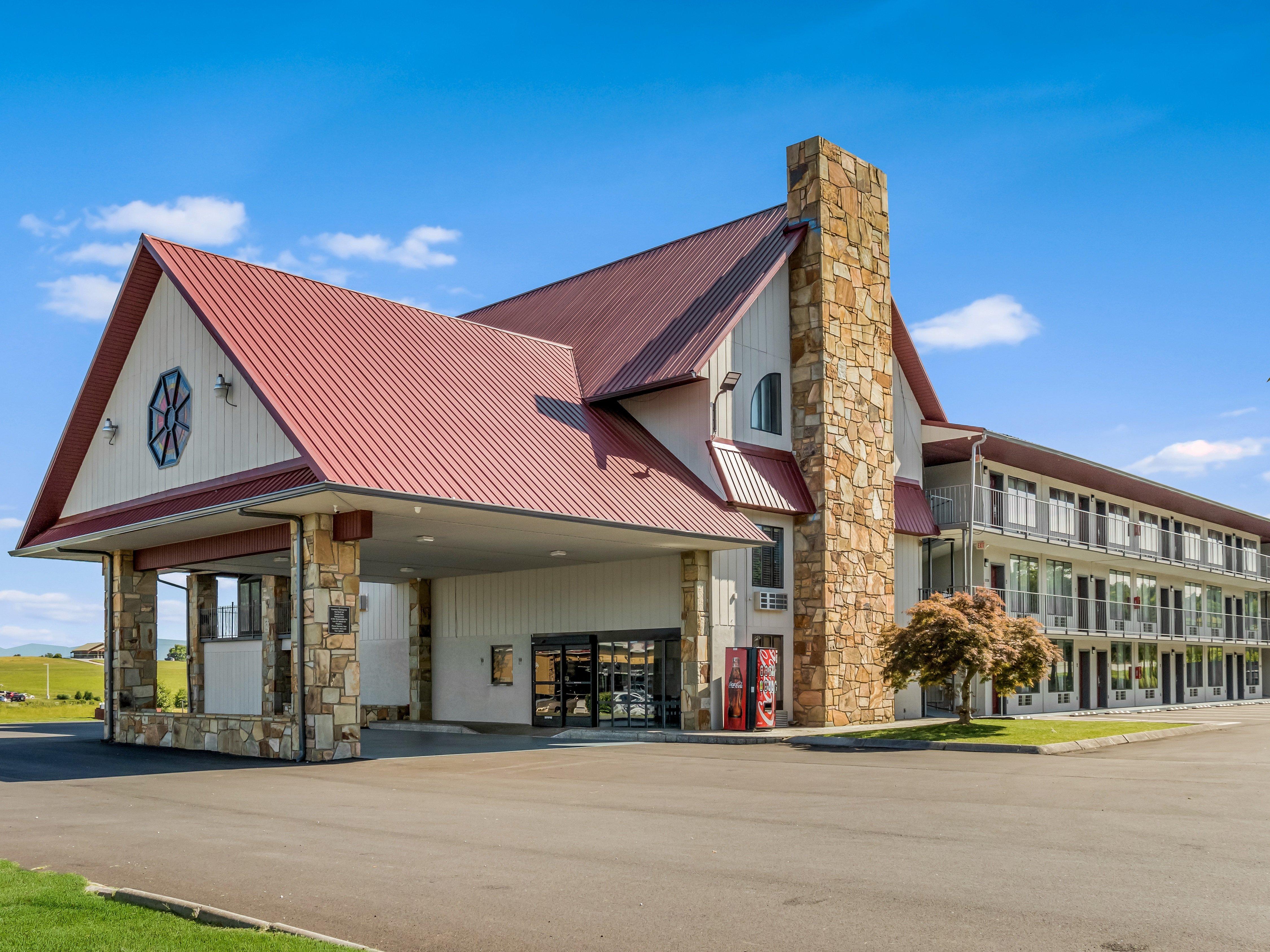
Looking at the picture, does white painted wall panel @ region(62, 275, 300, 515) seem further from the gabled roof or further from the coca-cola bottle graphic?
the coca-cola bottle graphic

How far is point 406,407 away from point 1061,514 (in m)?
26.1

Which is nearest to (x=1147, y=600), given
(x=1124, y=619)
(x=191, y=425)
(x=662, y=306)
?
(x=1124, y=619)

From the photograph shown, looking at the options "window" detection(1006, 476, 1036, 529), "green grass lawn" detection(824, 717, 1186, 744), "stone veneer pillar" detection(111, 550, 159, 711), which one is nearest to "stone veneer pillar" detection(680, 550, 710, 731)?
"green grass lawn" detection(824, 717, 1186, 744)

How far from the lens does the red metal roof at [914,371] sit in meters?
32.7

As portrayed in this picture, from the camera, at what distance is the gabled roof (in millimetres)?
20203

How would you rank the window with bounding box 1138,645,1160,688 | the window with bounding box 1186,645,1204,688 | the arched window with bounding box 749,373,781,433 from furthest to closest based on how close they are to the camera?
the window with bounding box 1186,645,1204,688 → the window with bounding box 1138,645,1160,688 → the arched window with bounding box 749,373,781,433

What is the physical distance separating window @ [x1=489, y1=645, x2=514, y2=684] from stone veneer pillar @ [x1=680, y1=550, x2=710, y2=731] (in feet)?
23.2

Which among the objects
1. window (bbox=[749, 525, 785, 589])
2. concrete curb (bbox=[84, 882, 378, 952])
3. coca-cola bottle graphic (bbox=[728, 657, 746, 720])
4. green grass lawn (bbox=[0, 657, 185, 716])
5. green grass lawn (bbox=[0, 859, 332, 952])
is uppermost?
window (bbox=[749, 525, 785, 589])

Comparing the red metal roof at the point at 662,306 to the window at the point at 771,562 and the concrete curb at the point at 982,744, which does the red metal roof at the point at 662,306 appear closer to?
the window at the point at 771,562

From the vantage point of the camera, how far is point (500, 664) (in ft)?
104

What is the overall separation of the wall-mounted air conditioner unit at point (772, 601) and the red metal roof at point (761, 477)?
6.35 ft

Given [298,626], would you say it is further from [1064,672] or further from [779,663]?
[1064,672]

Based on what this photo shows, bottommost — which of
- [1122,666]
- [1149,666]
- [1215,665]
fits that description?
[1215,665]

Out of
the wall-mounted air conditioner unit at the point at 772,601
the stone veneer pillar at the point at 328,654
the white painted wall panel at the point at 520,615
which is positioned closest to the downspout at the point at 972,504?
the wall-mounted air conditioner unit at the point at 772,601
